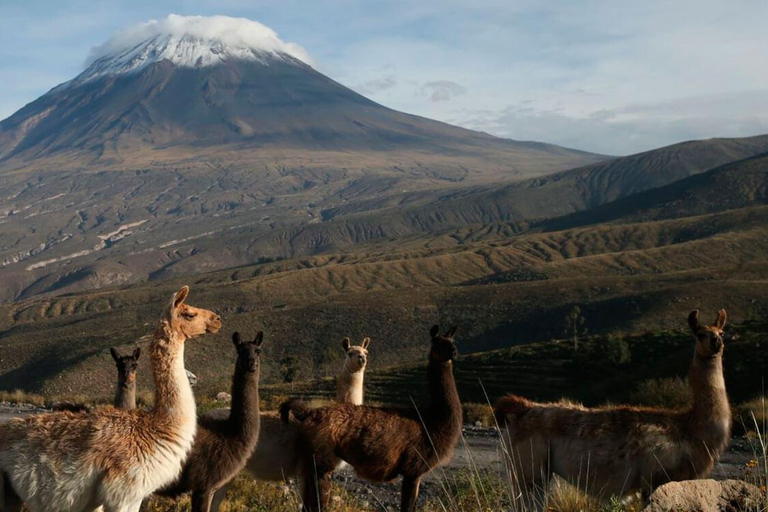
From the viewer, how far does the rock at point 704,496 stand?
5.73m

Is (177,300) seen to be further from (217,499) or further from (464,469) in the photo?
(464,469)

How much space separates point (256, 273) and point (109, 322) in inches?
2234

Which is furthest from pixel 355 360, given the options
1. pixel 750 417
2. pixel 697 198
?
pixel 697 198

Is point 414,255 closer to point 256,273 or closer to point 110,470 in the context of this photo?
point 256,273

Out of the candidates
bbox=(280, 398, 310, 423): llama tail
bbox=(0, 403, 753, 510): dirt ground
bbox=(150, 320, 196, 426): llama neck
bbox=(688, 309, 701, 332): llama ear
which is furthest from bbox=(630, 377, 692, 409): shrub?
bbox=(150, 320, 196, 426): llama neck

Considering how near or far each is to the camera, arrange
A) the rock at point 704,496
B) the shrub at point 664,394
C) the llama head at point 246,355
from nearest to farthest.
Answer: the rock at point 704,496 < the llama head at point 246,355 < the shrub at point 664,394

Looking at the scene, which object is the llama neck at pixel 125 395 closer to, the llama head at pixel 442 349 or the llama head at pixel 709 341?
the llama head at pixel 442 349

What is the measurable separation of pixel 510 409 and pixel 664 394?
15.7 meters

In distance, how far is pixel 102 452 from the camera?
6348 millimetres

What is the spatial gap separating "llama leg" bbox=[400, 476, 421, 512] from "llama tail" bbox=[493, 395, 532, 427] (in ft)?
3.57

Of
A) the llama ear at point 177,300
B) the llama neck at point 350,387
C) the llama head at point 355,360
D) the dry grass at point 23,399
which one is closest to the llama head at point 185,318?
the llama ear at point 177,300

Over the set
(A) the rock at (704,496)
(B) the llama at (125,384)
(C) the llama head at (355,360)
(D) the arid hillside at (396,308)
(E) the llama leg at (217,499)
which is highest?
(C) the llama head at (355,360)

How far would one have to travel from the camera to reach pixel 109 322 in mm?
76500

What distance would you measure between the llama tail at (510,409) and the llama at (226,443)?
2.57 m
